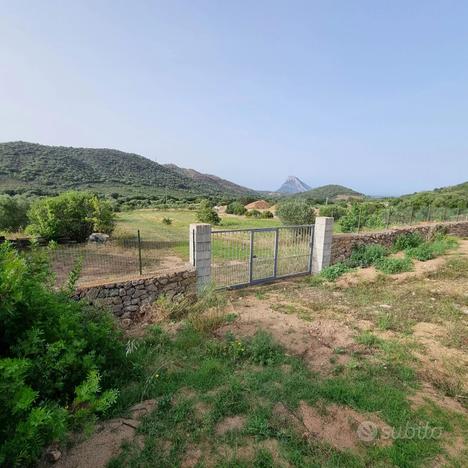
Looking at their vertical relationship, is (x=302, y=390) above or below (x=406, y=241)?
below

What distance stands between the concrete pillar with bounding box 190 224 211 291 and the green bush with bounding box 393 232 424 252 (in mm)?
8155

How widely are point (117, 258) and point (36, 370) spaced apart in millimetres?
7775

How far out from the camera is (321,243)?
8.36 meters

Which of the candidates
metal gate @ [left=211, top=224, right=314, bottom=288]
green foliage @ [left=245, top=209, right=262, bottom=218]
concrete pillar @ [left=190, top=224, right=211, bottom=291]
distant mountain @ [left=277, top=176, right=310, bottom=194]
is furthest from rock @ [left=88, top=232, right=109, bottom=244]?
distant mountain @ [left=277, top=176, right=310, bottom=194]

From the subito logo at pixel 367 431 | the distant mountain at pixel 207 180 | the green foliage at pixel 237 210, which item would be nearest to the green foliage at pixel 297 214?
the subito logo at pixel 367 431

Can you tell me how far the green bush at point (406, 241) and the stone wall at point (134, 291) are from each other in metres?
8.65

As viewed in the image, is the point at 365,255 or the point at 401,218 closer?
the point at 365,255

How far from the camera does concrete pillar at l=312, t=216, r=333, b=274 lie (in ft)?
27.2

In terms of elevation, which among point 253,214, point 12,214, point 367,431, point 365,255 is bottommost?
point 367,431

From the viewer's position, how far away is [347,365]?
342 centimetres

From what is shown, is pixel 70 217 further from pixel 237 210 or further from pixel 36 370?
pixel 237 210

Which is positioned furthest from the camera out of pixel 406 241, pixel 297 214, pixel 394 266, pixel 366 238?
pixel 297 214

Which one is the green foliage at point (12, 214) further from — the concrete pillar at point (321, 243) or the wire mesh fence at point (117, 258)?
the concrete pillar at point (321, 243)

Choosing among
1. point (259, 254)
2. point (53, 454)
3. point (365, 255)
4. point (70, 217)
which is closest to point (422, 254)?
point (365, 255)
